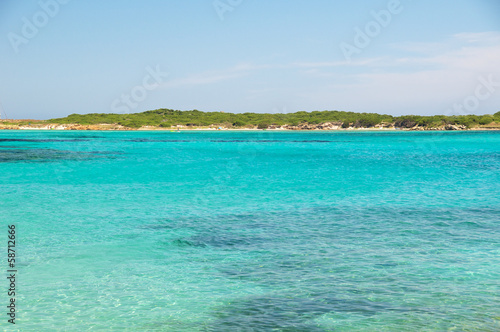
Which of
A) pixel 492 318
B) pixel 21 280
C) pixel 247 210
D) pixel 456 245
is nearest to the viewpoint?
pixel 492 318

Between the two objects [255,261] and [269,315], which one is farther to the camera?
[255,261]

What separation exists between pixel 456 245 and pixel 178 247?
884cm

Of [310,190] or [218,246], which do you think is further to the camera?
[310,190]

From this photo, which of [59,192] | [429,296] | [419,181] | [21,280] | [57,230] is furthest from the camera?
[419,181]

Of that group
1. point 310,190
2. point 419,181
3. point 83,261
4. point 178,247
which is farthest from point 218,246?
point 419,181

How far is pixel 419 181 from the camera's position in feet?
118

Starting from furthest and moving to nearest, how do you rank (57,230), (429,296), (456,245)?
(57,230)
(456,245)
(429,296)

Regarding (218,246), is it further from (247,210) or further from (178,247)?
(247,210)

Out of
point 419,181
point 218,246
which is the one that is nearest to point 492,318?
point 218,246

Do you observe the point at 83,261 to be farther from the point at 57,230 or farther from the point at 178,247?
the point at 57,230

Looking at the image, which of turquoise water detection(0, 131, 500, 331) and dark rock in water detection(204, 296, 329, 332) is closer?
dark rock in water detection(204, 296, 329, 332)

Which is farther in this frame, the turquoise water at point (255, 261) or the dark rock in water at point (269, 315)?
the turquoise water at point (255, 261)

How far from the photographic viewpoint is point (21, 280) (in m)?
11.7

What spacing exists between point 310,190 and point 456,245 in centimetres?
1544
